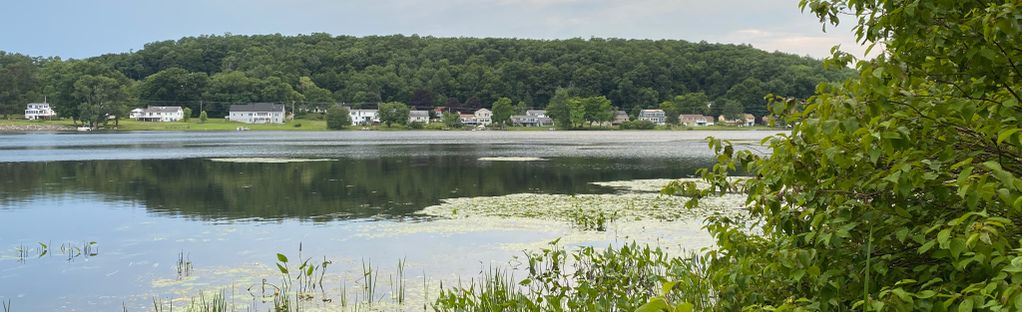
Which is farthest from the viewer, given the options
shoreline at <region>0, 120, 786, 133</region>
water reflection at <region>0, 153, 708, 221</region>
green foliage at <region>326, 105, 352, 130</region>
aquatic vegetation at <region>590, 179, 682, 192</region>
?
green foliage at <region>326, 105, 352, 130</region>

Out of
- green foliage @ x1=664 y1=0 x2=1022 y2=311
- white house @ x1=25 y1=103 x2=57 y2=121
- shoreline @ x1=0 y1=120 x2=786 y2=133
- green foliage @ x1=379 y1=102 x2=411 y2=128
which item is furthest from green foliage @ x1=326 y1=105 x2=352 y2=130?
green foliage @ x1=664 y1=0 x2=1022 y2=311

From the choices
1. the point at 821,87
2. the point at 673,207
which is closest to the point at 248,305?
the point at 821,87

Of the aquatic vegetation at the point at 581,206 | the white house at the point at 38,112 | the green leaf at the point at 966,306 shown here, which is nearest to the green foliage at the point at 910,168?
the green leaf at the point at 966,306

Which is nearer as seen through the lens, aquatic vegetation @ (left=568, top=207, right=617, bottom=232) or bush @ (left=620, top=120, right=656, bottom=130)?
aquatic vegetation @ (left=568, top=207, right=617, bottom=232)

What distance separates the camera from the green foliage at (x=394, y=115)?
190625 mm

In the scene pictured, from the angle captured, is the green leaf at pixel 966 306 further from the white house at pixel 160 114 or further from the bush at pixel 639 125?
the white house at pixel 160 114

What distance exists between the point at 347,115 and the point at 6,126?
2943 inches

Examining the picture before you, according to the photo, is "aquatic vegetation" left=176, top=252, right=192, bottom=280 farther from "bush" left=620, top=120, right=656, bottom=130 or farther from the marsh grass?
"bush" left=620, top=120, right=656, bottom=130

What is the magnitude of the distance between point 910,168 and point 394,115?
18937 cm

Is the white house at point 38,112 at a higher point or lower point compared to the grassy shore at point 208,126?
higher

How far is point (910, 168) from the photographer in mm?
4402

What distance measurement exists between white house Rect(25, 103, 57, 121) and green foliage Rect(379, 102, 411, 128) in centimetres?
8476

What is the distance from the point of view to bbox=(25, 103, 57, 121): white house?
19062 centimetres

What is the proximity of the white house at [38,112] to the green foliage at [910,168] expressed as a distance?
221 metres
